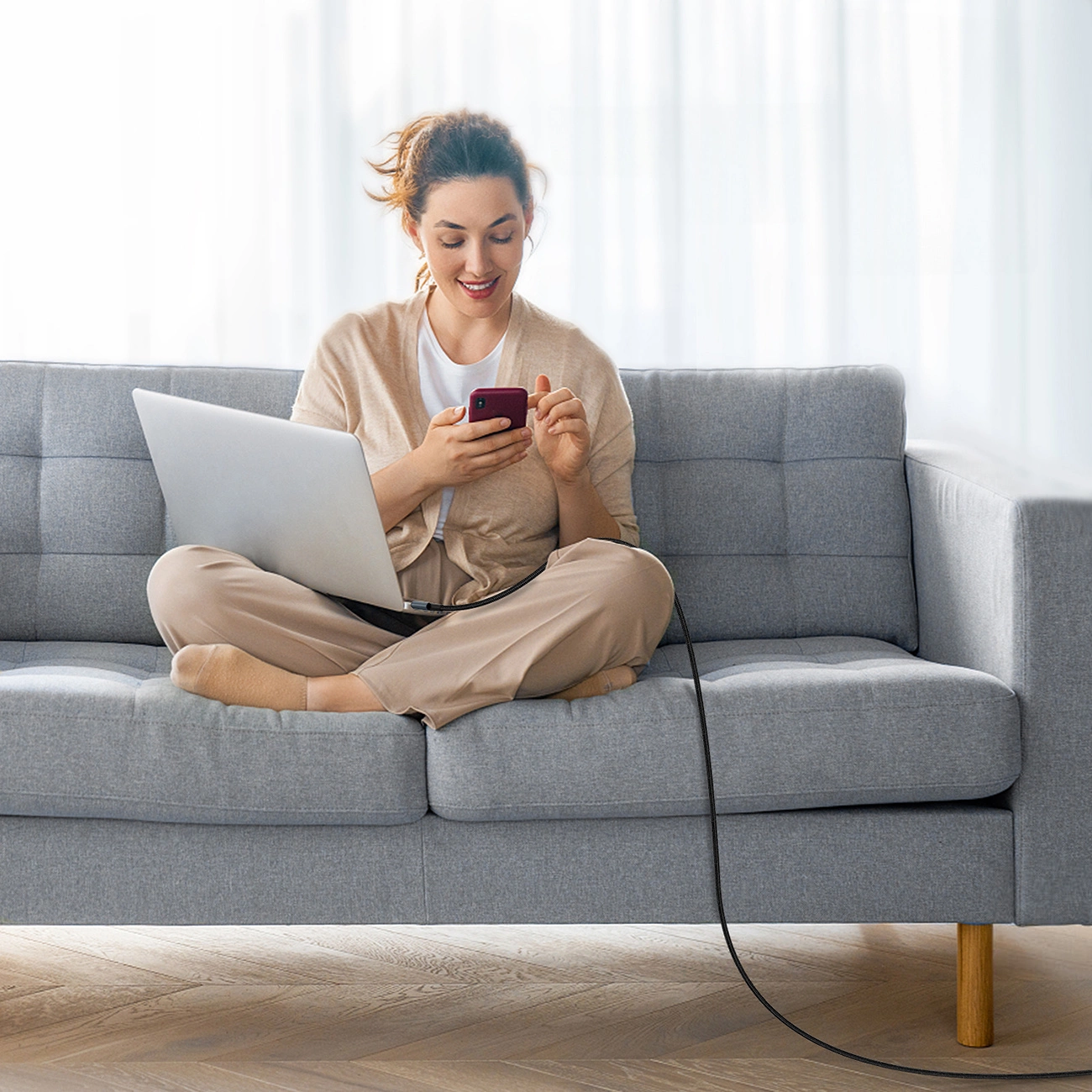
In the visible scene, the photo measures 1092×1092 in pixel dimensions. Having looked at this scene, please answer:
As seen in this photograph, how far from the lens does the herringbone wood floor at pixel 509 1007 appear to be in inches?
53.2

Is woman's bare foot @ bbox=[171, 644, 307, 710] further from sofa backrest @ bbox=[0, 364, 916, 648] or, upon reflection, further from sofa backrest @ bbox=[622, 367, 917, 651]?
sofa backrest @ bbox=[622, 367, 917, 651]

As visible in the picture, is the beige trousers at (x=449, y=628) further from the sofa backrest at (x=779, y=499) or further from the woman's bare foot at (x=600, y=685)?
the sofa backrest at (x=779, y=499)

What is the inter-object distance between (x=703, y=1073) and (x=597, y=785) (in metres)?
0.32

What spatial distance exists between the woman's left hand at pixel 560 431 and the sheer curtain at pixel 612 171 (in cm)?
86

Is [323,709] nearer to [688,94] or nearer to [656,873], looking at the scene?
[656,873]

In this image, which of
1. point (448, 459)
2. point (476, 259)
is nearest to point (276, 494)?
point (448, 459)

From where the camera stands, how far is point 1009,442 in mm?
2498

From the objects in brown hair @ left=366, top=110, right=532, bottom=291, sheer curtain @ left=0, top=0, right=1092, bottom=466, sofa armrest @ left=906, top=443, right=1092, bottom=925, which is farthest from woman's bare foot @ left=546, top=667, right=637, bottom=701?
sheer curtain @ left=0, top=0, right=1092, bottom=466

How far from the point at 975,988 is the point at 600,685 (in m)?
0.54

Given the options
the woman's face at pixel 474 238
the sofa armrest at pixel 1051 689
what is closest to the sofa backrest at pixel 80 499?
the woman's face at pixel 474 238

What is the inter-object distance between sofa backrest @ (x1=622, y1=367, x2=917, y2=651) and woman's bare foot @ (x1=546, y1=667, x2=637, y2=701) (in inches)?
18.3

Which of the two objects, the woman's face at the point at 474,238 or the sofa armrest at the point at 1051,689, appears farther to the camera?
the woman's face at the point at 474,238

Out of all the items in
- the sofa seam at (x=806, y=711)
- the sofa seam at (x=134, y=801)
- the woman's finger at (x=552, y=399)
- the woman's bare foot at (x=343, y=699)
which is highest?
the woman's finger at (x=552, y=399)

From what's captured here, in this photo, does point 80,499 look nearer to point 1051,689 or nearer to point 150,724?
point 150,724
